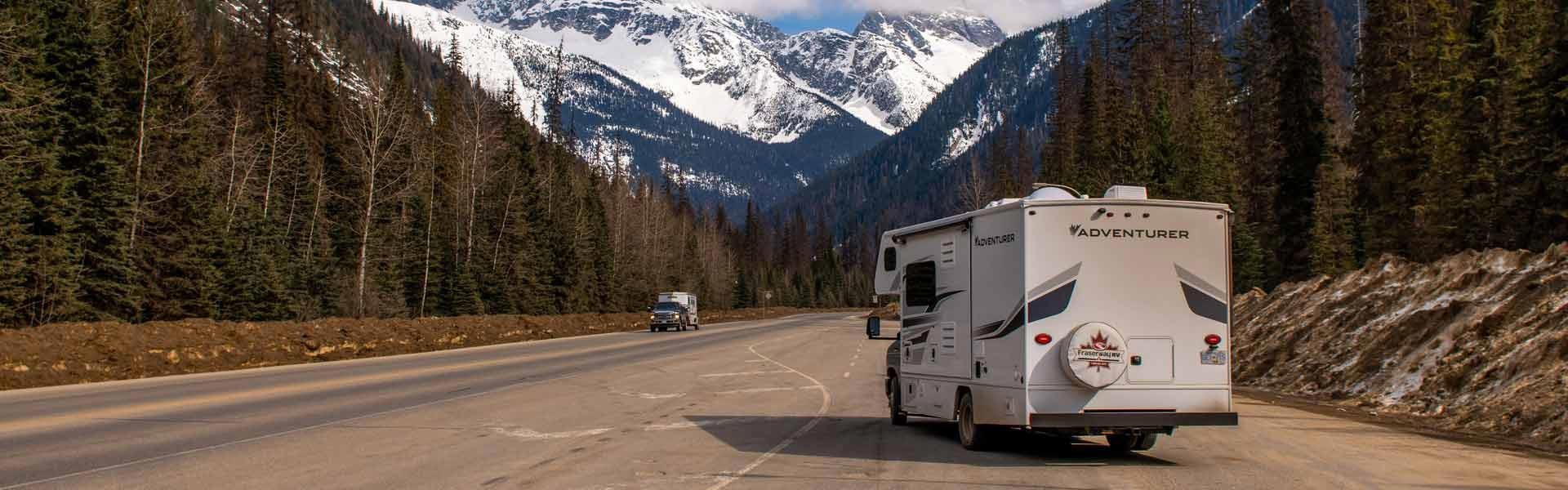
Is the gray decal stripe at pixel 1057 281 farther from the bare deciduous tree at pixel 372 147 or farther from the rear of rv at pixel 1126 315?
the bare deciduous tree at pixel 372 147

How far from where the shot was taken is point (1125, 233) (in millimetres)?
12023

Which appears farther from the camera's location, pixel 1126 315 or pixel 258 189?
pixel 258 189

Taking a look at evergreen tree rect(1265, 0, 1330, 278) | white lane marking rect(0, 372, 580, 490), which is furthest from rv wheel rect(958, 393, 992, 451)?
evergreen tree rect(1265, 0, 1330, 278)

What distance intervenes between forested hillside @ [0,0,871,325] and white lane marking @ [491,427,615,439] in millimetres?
18491

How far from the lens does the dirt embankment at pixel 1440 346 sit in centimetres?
1587

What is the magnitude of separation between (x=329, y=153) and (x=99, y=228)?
3528cm

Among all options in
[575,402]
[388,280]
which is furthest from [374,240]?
[575,402]

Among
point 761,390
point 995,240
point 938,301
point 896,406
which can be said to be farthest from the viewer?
point 761,390

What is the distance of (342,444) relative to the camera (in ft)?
41.9

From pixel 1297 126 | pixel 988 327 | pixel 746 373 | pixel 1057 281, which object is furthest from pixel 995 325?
pixel 1297 126

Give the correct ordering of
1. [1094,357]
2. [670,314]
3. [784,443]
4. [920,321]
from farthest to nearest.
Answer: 1. [670,314]
2. [920,321]
3. [784,443]
4. [1094,357]

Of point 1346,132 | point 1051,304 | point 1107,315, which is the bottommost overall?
point 1107,315

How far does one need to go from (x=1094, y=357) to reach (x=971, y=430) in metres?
1.94

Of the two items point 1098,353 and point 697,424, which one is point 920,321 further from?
point 697,424
